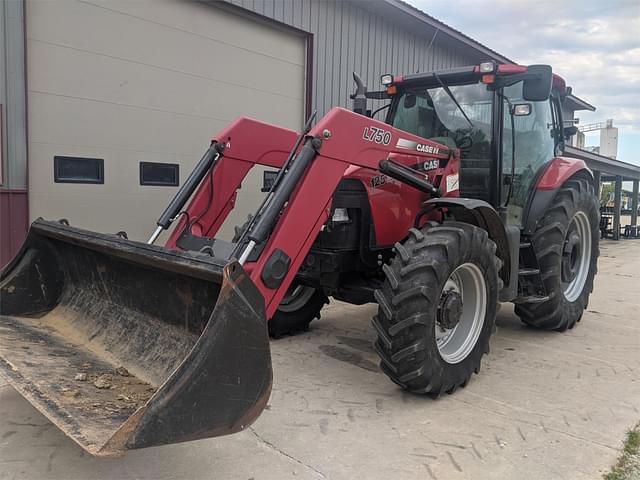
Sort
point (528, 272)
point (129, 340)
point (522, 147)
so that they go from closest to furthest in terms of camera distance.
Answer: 1. point (129, 340)
2. point (528, 272)
3. point (522, 147)

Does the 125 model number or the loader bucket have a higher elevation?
the 125 model number

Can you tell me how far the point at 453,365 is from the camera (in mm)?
3789

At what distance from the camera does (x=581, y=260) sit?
601 centimetres

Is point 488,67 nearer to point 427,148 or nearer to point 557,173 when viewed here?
point 427,148

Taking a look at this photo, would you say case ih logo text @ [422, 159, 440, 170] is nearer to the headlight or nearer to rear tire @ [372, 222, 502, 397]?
rear tire @ [372, 222, 502, 397]

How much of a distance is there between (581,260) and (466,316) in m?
2.62

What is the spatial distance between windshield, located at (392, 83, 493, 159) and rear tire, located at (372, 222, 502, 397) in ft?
4.05

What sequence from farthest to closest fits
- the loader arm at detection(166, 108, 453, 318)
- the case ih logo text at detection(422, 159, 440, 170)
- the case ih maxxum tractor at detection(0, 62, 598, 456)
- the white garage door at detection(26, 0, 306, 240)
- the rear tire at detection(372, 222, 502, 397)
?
the white garage door at detection(26, 0, 306, 240)
the case ih logo text at detection(422, 159, 440, 170)
the rear tire at detection(372, 222, 502, 397)
the loader arm at detection(166, 108, 453, 318)
the case ih maxxum tractor at detection(0, 62, 598, 456)

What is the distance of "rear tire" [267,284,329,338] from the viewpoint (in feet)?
16.6

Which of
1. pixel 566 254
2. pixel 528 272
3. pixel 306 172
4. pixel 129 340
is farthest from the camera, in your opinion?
pixel 566 254

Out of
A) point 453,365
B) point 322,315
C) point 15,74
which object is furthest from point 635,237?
point 15,74

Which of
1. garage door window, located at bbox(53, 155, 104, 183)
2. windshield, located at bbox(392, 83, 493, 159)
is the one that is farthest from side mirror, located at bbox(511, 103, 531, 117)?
garage door window, located at bbox(53, 155, 104, 183)

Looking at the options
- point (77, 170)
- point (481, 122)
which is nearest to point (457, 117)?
point (481, 122)

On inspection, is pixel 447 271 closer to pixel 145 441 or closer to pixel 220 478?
pixel 220 478
